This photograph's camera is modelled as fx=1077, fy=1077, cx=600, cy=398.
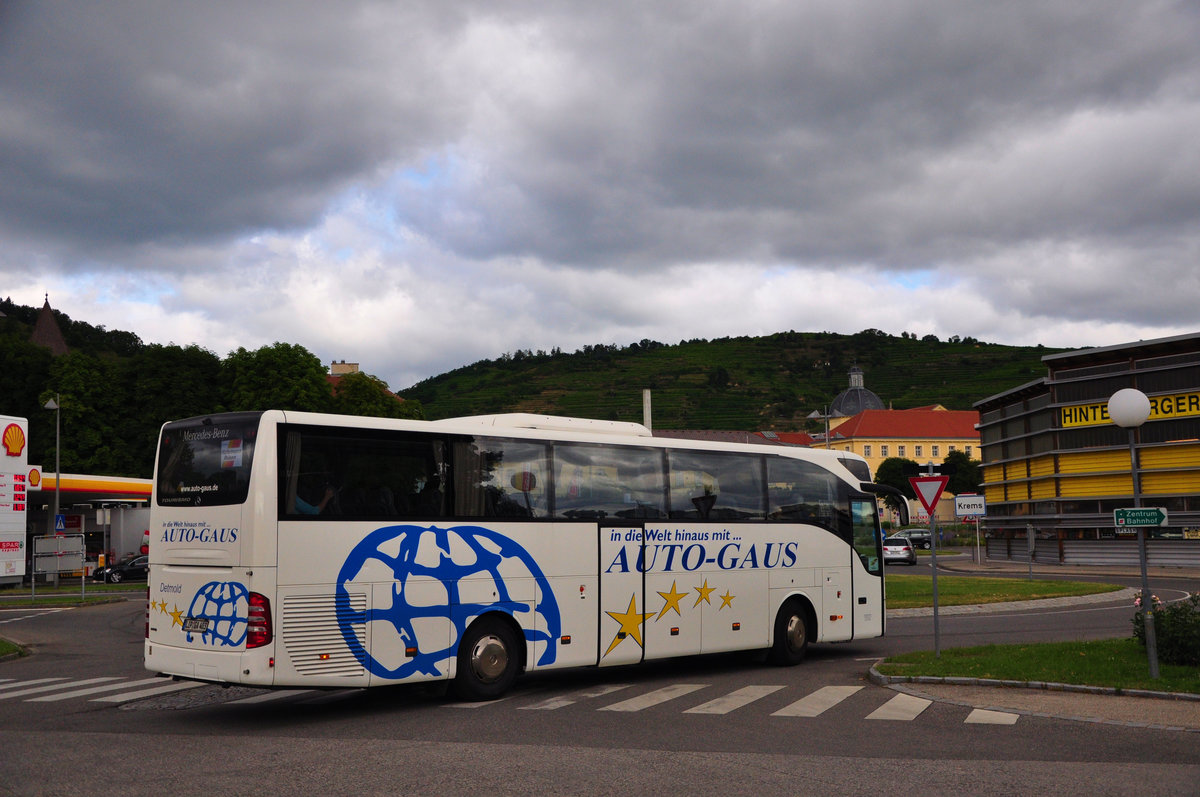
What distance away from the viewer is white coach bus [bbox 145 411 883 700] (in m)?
11.0

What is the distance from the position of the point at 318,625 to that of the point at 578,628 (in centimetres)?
371

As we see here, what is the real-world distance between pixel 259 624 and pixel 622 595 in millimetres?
5086

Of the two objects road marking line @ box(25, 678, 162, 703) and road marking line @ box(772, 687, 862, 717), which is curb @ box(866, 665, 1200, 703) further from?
road marking line @ box(25, 678, 162, 703)

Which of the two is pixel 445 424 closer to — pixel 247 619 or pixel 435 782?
pixel 247 619

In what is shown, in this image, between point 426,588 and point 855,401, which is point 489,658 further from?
point 855,401

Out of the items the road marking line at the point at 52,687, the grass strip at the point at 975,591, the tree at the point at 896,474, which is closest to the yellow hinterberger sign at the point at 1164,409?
the grass strip at the point at 975,591

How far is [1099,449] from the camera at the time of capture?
49.4 m

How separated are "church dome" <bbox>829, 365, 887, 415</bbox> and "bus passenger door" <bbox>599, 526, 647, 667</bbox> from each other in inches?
6375

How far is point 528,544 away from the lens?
13180mm

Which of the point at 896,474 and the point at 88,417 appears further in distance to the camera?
the point at 896,474

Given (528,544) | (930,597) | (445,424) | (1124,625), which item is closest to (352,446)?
(445,424)

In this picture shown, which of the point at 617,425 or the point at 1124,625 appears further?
the point at 1124,625

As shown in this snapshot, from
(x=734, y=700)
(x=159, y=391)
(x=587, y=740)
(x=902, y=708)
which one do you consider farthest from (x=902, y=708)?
(x=159, y=391)

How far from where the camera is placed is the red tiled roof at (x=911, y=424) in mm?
158625
